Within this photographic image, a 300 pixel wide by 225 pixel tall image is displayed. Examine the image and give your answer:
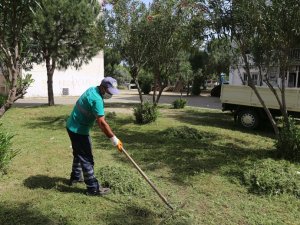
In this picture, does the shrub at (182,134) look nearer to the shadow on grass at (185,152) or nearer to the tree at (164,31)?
the shadow on grass at (185,152)

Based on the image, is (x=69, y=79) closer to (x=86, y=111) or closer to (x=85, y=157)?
(x=85, y=157)

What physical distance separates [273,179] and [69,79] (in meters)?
28.3

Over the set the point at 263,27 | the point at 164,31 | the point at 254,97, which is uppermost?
the point at 164,31

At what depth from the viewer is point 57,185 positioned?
5.82 meters

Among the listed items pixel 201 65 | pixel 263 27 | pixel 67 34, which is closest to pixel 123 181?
pixel 263 27

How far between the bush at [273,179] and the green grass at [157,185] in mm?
166

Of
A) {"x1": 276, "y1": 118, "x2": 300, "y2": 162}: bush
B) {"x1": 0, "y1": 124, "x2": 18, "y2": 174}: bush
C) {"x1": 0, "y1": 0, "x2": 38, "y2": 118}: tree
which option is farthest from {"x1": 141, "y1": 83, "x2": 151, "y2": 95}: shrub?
{"x1": 0, "y1": 0, "x2": 38, "y2": 118}: tree

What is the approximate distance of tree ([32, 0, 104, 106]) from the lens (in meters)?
16.8

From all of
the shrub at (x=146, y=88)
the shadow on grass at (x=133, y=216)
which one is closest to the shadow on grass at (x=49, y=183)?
the shadow on grass at (x=133, y=216)

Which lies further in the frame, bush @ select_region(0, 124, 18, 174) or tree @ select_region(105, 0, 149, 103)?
tree @ select_region(105, 0, 149, 103)

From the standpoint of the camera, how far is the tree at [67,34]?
16758 mm

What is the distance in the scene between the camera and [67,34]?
1800cm

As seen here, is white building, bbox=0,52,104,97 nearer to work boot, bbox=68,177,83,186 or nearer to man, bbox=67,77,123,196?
work boot, bbox=68,177,83,186

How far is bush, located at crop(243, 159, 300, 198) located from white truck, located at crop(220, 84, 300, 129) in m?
5.45
